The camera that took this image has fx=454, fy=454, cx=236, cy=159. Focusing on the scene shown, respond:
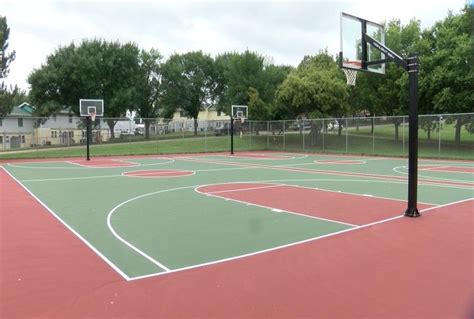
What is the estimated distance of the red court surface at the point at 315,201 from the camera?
8.91 m

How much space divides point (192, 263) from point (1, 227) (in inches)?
169

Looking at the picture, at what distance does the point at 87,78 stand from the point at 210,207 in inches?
1536

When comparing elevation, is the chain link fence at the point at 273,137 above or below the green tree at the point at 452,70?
below

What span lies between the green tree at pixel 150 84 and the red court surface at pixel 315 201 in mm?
43272

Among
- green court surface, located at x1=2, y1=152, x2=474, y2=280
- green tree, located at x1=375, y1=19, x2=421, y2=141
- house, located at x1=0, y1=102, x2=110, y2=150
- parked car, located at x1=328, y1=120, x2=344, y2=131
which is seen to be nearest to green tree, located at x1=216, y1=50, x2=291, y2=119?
parked car, located at x1=328, y1=120, x2=344, y2=131

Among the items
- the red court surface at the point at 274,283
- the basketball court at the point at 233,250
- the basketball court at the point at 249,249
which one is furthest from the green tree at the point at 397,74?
the red court surface at the point at 274,283

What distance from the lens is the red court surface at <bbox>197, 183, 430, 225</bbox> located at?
8.91m

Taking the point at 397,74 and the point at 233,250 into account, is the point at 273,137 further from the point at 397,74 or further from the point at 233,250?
the point at 233,250

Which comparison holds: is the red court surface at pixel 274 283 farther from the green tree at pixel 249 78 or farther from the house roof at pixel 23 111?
the house roof at pixel 23 111

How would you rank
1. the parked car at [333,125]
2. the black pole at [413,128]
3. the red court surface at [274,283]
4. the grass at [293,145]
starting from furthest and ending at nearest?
the parked car at [333,125] → the grass at [293,145] → the black pole at [413,128] → the red court surface at [274,283]

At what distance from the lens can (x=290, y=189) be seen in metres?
12.8

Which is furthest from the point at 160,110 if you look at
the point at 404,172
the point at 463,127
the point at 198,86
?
the point at 404,172

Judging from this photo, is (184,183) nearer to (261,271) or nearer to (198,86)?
(261,271)

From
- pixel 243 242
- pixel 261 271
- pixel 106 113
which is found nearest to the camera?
pixel 261 271
